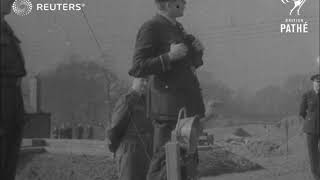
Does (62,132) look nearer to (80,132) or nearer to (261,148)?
(80,132)

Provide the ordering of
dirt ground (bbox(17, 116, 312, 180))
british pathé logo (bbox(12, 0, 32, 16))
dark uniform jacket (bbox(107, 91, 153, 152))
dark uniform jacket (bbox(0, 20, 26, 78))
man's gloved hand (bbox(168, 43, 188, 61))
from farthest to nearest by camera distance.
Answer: dirt ground (bbox(17, 116, 312, 180)) → british pathé logo (bbox(12, 0, 32, 16)) → dark uniform jacket (bbox(107, 91, 153, 152)) → man's gloved hand (bbox(168, 43, 188, 61)) → dark uniform jacket (bbox(0, 20, 26, 78))

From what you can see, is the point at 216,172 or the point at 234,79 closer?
the point at 216,172

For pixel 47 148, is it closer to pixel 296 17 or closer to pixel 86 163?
pixel 86 163

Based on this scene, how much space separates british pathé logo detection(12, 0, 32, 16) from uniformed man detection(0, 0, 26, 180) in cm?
275

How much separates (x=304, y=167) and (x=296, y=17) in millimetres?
1364

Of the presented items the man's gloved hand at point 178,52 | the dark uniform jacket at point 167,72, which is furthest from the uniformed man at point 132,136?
the man's gloved hand at point 178,52

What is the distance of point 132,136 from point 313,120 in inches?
93.7

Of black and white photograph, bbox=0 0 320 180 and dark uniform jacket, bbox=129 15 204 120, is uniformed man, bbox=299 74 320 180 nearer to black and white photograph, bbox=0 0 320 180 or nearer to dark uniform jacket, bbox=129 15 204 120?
black and white photograph, bbox=0 0 320 180

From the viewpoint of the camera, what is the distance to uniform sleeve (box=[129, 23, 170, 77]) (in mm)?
2629

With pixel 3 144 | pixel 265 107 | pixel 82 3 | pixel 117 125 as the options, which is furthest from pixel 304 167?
pixel 3 144

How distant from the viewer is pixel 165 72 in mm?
2699

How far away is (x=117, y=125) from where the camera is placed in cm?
321

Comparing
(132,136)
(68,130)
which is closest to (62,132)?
(68,130)

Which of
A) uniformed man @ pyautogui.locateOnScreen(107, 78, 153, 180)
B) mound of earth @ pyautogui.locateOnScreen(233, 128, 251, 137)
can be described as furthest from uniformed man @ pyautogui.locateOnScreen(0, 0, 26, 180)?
mound of earth @ pyautogui.locateOnScreen(233, 128, 251, 137)
